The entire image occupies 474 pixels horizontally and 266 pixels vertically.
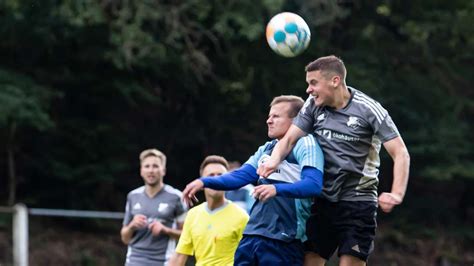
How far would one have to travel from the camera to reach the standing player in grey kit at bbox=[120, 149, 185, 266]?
9.30m

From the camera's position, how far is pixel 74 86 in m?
20.3

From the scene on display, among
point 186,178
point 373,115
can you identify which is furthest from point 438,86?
point 373,115

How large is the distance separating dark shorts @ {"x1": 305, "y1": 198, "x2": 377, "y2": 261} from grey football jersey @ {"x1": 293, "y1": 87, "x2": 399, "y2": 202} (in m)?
0.06

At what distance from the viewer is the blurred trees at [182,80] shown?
60.7 feet

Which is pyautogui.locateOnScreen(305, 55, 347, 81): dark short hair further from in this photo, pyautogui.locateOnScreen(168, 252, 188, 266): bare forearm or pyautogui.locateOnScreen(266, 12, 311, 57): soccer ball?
pyautogui.locateOnScreen(168, 252, 188, 266): bare forearm

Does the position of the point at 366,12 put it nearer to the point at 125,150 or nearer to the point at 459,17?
the point at 459,17

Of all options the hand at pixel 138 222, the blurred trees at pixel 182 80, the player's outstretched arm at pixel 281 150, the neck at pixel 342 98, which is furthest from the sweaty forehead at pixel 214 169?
the blurred trees at pixel 182 80

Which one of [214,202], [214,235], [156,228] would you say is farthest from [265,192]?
[156,228]

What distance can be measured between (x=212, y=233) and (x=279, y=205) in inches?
50.7

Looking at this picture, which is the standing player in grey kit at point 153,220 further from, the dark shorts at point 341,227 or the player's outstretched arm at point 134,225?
the dark shorts at point 341,227

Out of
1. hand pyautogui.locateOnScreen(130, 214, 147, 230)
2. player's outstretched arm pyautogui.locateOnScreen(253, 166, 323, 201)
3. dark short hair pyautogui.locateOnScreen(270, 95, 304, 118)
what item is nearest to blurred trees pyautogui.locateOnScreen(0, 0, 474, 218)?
hand pyautogui.locateOnScreen(130, 214, 147, 230)

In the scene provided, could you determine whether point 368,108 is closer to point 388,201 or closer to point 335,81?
point 335,81

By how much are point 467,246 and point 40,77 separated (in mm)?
9451

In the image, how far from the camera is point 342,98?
6.52 m
